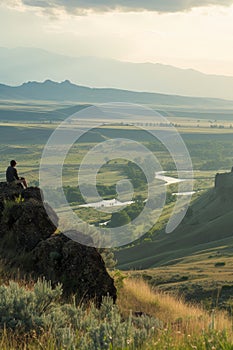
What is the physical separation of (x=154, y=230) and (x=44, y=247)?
15690 cm

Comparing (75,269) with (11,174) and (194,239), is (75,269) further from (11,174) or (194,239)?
(194,239)

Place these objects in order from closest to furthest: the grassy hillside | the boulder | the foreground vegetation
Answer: the foreground vegetation < the boulder < the grassy hillside

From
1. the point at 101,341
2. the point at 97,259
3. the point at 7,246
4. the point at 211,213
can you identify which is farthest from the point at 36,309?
the point at 211,213

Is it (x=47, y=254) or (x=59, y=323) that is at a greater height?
(x=47, y=254)

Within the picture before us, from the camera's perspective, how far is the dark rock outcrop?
12500 millimetres

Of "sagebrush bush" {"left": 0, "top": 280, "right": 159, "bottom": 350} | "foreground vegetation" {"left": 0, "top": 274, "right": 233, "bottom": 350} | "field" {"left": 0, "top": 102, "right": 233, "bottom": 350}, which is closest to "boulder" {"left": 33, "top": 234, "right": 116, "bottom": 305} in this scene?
"field" {"left": 0, "top": 102, "right": 233, "bottom": 350}

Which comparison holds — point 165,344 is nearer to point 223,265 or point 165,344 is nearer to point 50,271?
point 50,271

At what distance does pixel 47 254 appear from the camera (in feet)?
43.8

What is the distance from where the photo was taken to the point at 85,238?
1440 cm

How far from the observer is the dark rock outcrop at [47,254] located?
1250 centimetres

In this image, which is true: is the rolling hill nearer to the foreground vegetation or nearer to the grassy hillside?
the grassy hillside

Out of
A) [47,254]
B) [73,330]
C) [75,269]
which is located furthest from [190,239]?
[73,330]

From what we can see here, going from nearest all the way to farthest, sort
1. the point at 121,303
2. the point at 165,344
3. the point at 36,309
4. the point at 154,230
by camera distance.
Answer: the point at 165,344, the point at 36,309, the point at 121,303, the point at 154,230

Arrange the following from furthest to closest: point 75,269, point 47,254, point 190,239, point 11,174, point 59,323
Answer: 1. point 190,239
2. point 11,174
3. point 47,254
4. point 75,269
5. point 59,323
